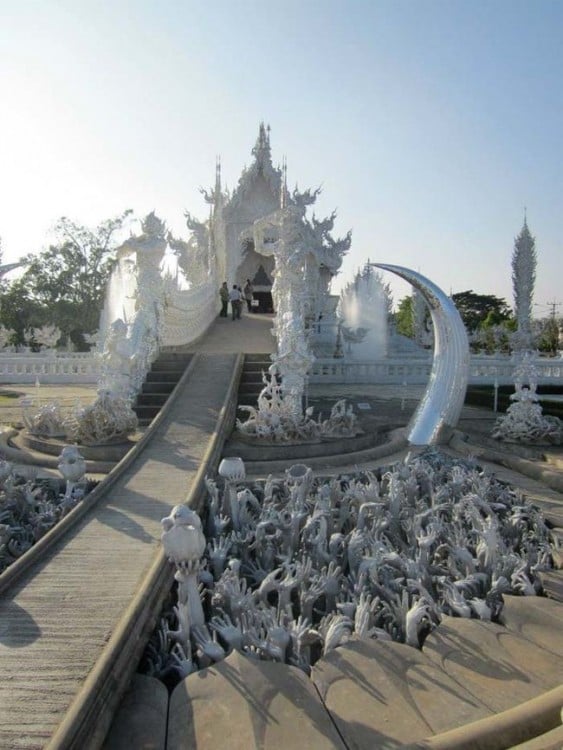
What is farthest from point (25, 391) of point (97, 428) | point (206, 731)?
point (206, 731)

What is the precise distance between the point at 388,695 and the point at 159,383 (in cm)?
881

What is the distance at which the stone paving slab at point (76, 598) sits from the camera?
303 centimetres

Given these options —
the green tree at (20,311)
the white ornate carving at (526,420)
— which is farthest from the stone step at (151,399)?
the green tree at (20,311)

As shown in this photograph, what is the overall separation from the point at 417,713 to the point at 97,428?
21.6ft

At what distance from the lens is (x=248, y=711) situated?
311 centimetres

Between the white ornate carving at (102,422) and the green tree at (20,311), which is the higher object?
the green tree at (20,311)

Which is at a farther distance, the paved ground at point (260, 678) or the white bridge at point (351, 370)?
the white bridge at point (351, 370)

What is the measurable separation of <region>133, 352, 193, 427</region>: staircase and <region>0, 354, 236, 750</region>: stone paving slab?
10.3ft

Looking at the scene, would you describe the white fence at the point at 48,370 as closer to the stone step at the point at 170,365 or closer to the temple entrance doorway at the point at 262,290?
the stone step at the point at 170,365

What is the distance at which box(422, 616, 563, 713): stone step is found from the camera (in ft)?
11.1

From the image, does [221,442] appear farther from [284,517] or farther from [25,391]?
[25,391]

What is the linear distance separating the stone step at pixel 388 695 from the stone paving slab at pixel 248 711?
4.3 inches

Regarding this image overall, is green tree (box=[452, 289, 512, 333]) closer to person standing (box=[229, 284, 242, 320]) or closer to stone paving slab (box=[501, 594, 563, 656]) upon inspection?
person standing (box=[229, 284, 242, 320])

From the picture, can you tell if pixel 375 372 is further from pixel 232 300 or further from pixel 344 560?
pixel 344 560
